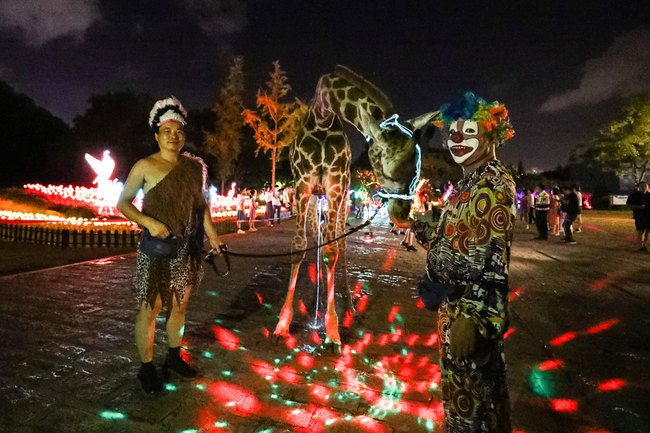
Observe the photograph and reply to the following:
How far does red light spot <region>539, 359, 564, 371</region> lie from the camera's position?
3621 millimetres

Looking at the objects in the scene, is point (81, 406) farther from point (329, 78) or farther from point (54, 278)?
point (54, 278)

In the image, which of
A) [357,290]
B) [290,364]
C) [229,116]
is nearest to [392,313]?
[357,290]

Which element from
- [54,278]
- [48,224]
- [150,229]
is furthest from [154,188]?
[48,224]

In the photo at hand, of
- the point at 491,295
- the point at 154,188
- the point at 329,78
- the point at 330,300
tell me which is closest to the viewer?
the point at 491,295

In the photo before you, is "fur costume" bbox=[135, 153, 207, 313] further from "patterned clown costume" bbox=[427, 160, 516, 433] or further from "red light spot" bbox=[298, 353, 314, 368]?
"patterned clown costume" bbox=[427, 160, 516, 433]

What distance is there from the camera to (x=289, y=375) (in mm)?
3295

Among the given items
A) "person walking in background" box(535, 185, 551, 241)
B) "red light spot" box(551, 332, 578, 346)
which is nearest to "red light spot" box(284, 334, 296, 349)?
"red light spot" box(551, 332, 578, 346)

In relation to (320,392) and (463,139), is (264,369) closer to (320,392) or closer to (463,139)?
(320,392)

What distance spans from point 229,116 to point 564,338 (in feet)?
105

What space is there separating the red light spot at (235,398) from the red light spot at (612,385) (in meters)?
2.84

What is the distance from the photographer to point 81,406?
272 cm

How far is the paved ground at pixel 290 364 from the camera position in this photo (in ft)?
8.75

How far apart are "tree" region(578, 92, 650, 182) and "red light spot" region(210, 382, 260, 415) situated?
41.7 metres

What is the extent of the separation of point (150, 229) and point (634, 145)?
44.6 meters
